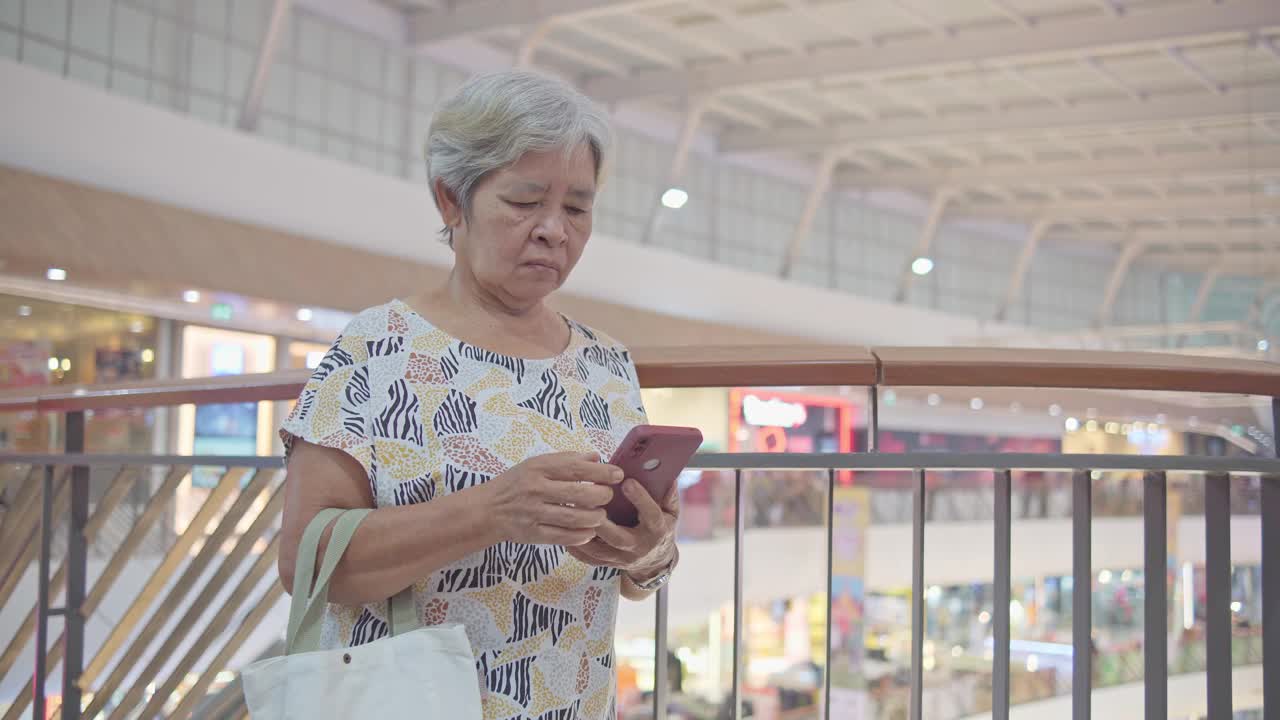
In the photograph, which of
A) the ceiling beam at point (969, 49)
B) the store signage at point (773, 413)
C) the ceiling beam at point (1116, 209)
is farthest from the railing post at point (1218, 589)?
the ceiling beam at point (1116, 209)

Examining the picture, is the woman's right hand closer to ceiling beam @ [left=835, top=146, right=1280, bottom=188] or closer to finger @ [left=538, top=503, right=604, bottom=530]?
finger @ [left=538, top=503, right=604, bottom=530]

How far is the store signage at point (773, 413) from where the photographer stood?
19297mm

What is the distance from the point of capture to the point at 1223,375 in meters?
1.74

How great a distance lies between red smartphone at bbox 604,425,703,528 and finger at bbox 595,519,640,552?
0.02 metres

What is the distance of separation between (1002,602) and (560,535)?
0.88 m

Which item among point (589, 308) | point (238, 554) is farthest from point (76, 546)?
point (589, 308)

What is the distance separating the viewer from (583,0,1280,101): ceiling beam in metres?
13.0

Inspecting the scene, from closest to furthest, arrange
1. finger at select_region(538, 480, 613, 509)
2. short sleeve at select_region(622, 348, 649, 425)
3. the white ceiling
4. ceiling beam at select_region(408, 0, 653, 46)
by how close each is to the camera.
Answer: finger at select_region(538, 480, 613, 509)
short sleeve at select_region(622, 348, 649, 425)
ceiling beam at select_region(408, 0, 653, 46)
the white ceiling

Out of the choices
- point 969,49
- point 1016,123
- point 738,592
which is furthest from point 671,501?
point 1016,123

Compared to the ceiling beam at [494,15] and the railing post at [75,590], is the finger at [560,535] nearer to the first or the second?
the railing post at [75,590]

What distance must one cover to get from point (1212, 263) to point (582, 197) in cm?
2791

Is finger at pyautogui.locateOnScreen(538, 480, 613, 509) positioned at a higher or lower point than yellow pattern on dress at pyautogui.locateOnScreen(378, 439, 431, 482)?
lower

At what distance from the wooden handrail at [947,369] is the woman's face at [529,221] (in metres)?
0.38

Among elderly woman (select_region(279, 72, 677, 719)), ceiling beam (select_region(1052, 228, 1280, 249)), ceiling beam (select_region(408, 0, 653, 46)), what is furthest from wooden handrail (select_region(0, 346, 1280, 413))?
ceiling beam (select_region(1052, 228, 1280, 249))
